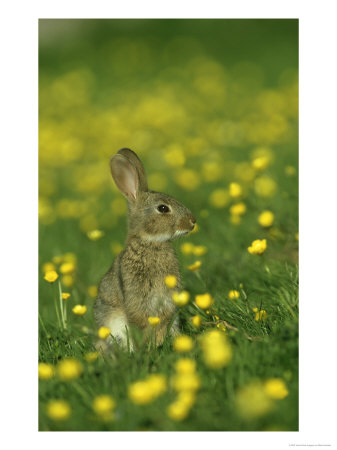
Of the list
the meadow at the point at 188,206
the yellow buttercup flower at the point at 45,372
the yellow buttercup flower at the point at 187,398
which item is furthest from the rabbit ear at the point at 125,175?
the yellow buttercup flower at the point at 187,398

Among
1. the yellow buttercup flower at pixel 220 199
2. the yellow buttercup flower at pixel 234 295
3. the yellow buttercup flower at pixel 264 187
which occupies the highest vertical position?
the yellow buttercup flower at pixel 264 187

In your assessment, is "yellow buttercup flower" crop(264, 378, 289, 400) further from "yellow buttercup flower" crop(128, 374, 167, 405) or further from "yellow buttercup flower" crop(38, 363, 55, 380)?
"yellow buttercup flower" crop(38, 363, 55, 380)

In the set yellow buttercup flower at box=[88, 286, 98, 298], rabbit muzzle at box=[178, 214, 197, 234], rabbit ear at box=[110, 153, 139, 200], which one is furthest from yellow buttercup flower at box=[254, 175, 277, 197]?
yellow buttercup flower at box=[88, 286, 98, 298]

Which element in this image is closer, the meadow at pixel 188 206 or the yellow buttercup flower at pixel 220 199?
the meadow at pixel 188 206

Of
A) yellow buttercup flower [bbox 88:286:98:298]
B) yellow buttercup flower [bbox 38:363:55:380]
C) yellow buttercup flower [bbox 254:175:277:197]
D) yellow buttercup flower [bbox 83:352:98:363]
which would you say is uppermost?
yellow buttercup flower [bbox 254:175:277:197]

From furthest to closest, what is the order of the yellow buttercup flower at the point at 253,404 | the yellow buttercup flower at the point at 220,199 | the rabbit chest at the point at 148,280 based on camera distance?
1. the yellow buttercup flower at the point at 220,199
2. the rabbit chest at the point at 148,280
3. the yellow buttercup flower at the point at 253,404

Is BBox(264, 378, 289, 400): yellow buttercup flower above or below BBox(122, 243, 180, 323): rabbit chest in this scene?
below

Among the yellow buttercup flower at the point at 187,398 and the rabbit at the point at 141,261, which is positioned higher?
the rabbit at the point at 141,261

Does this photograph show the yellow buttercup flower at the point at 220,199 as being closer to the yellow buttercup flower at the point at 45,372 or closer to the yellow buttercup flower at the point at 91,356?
the yellow buttercup flower at the point at 91,356

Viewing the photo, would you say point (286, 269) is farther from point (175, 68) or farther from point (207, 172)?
point (175, 68)

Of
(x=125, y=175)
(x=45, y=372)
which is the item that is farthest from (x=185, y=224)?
(x=45, y=372)
